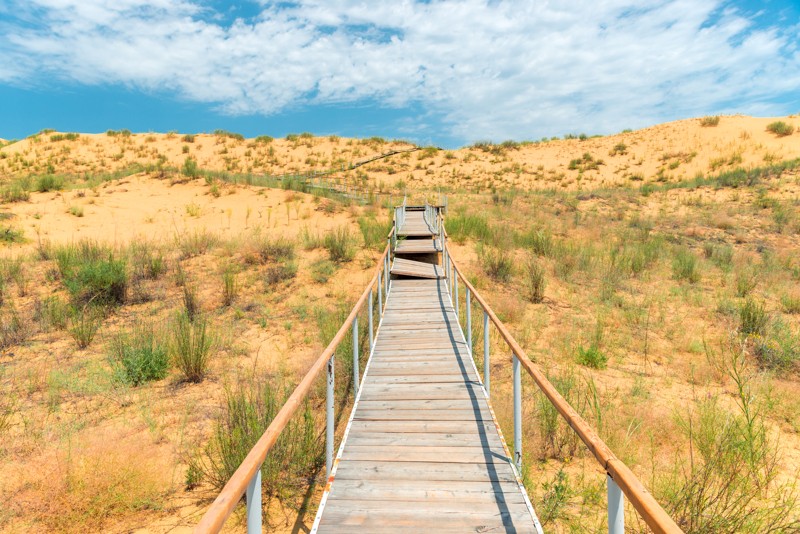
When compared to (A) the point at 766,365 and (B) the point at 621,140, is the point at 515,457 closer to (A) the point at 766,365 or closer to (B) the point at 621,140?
(A) the point at 766,365

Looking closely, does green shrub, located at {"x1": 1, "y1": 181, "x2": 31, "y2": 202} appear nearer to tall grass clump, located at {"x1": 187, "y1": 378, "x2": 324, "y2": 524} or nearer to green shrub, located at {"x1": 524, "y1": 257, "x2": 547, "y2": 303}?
tall grass clump, located at {"x1": 187, "y1": 378, "x2": 324, "y2": 524}

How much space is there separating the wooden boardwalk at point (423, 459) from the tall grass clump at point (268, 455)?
1.74ft

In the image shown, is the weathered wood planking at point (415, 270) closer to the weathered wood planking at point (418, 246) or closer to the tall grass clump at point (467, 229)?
the weathered wood planking at point (418, 246)

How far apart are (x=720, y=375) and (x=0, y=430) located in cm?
987

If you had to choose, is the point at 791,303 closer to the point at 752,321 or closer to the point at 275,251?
the point at 752,321

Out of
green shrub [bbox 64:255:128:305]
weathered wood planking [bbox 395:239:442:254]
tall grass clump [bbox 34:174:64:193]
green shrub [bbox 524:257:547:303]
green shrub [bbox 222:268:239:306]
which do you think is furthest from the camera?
tall grass clump [bbox 34:174:64:193]

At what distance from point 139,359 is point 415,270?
267 inches

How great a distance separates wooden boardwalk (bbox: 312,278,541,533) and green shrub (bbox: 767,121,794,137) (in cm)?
4192

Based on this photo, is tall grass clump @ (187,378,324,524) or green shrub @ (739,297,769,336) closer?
tall grass clump @ (187,378,324,524)

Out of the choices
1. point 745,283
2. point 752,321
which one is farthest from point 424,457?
point 745,283

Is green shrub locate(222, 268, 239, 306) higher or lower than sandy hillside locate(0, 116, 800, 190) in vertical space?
lower

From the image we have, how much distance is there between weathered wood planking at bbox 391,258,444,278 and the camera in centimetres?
1085

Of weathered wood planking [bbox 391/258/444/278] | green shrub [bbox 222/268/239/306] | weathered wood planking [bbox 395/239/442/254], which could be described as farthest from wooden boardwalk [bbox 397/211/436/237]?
green shrub [bbox 222/268/239/306]

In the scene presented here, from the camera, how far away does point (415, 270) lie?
11.1m
